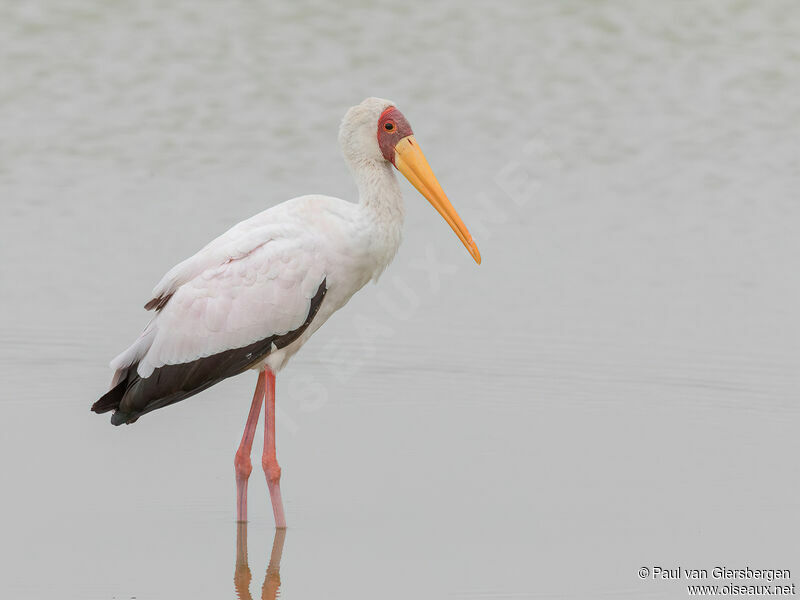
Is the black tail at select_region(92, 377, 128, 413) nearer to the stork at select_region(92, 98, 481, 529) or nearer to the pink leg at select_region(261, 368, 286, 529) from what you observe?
the stork at select_region(92, 98, 481, 529)

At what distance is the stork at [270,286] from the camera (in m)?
8.27

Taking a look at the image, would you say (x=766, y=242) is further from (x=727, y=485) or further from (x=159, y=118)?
(x=159, y=118)

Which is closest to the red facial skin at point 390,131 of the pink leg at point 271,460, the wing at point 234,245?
the wing at point 234,245

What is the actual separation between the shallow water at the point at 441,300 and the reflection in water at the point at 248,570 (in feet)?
0.12

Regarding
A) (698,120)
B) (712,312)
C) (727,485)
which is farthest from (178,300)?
(698,120)

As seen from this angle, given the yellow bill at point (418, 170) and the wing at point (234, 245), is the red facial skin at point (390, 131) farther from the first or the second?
the wing at point (234, 245)

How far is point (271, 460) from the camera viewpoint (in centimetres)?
834

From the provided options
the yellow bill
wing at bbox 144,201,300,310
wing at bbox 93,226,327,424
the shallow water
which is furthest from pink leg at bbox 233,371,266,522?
the yellow bill

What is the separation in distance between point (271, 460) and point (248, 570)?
2.59 feet

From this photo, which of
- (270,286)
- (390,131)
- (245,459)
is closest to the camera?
(270,286)

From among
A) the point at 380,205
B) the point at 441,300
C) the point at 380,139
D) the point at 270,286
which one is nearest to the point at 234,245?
the point at 270,286

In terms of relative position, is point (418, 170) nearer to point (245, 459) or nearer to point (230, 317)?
point (230, 317)

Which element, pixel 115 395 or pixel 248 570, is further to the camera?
pixel 115 395

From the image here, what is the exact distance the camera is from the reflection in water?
7449mm
